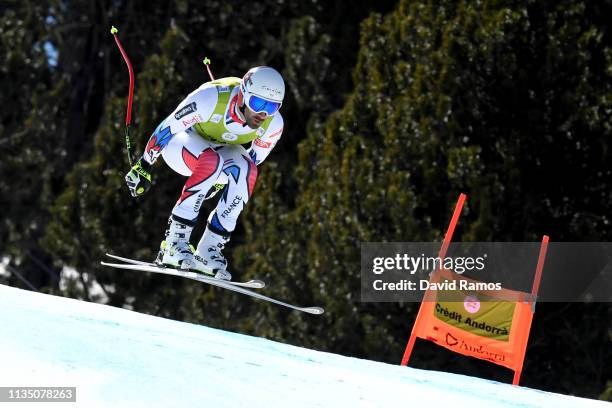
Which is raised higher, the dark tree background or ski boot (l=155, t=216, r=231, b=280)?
the dark tree background

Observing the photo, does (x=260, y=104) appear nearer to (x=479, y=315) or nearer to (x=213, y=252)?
(x=213, y=252)

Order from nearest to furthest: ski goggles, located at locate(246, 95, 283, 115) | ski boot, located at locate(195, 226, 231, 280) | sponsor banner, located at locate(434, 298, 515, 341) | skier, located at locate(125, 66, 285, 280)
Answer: ski goggles, located at locate(246, 95, 283, 115)
skier, located at locate(125, 66, 285, 280)
ski boot, located at locate(195, 226, 231, 280)
sponsor banner, located at locate(434, 298, 515, 341)

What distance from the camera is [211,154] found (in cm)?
888

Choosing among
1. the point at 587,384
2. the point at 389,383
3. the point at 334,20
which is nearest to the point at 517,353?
the point at 389,383

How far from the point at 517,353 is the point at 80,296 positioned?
13117mm

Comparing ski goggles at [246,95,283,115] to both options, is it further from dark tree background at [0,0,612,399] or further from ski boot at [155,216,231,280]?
dark tree background at [0,0,612,399]

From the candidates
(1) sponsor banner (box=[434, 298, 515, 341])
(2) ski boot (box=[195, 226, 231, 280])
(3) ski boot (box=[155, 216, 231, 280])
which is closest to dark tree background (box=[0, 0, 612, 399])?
(1) sponsor banner (box=[434, 298, 515, 341])

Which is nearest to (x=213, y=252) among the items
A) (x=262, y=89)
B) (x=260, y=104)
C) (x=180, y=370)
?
(x=260, y=104)

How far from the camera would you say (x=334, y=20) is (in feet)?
74.8

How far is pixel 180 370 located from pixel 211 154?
82.7 inches

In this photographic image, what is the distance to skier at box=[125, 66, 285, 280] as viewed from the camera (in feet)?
28.5

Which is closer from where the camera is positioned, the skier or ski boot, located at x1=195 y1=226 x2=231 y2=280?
the skier

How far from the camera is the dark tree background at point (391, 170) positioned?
16.5m

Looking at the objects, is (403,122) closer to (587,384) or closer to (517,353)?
(587,384)
